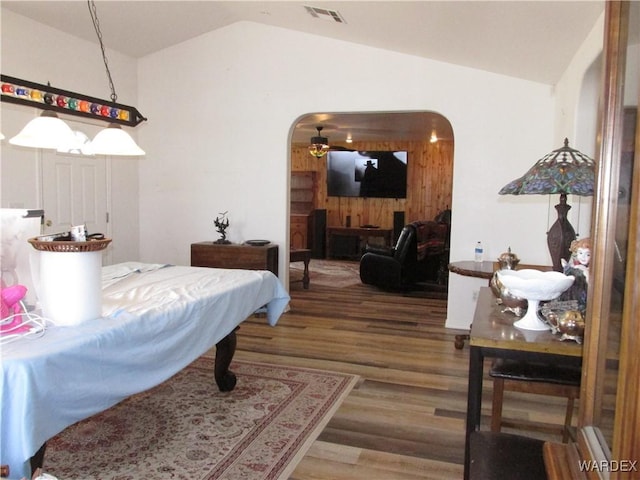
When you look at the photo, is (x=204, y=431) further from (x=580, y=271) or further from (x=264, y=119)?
(x=264, y=119)

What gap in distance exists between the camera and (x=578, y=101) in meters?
3.51

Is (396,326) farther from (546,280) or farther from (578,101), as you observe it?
(546,280)

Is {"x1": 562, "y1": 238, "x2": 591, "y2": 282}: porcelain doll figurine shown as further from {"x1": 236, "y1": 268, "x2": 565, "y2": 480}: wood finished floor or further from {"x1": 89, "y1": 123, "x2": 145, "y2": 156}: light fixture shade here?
{"x1": 89, "y1": 123, "x2": 145, "y2": 156}: light fixture shade

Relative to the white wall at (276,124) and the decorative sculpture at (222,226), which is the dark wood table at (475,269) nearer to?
the white wall at (276,124)

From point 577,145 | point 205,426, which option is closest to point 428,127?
point 577,145

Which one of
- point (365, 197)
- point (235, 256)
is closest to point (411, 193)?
point (365, 197)

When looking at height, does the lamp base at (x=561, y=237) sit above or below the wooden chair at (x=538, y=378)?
above

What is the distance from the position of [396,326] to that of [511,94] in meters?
2.48

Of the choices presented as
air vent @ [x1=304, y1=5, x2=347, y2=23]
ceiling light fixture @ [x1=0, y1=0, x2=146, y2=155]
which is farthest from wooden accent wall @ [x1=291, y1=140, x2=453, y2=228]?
ceiling light fixture @ [x1=0, y1=0, x2=146, y2=155]

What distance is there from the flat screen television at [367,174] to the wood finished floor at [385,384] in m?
4.48

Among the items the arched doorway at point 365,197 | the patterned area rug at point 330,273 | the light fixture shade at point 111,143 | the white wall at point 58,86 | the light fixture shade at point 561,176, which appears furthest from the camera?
the arched doorway at point 365,197

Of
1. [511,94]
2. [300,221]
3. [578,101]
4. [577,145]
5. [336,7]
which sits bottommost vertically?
[300,221]

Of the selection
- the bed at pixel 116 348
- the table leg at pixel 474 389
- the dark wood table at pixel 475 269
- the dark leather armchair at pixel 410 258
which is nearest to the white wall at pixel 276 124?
the dark wood table at pixel 475 269

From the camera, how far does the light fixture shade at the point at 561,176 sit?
229cm
